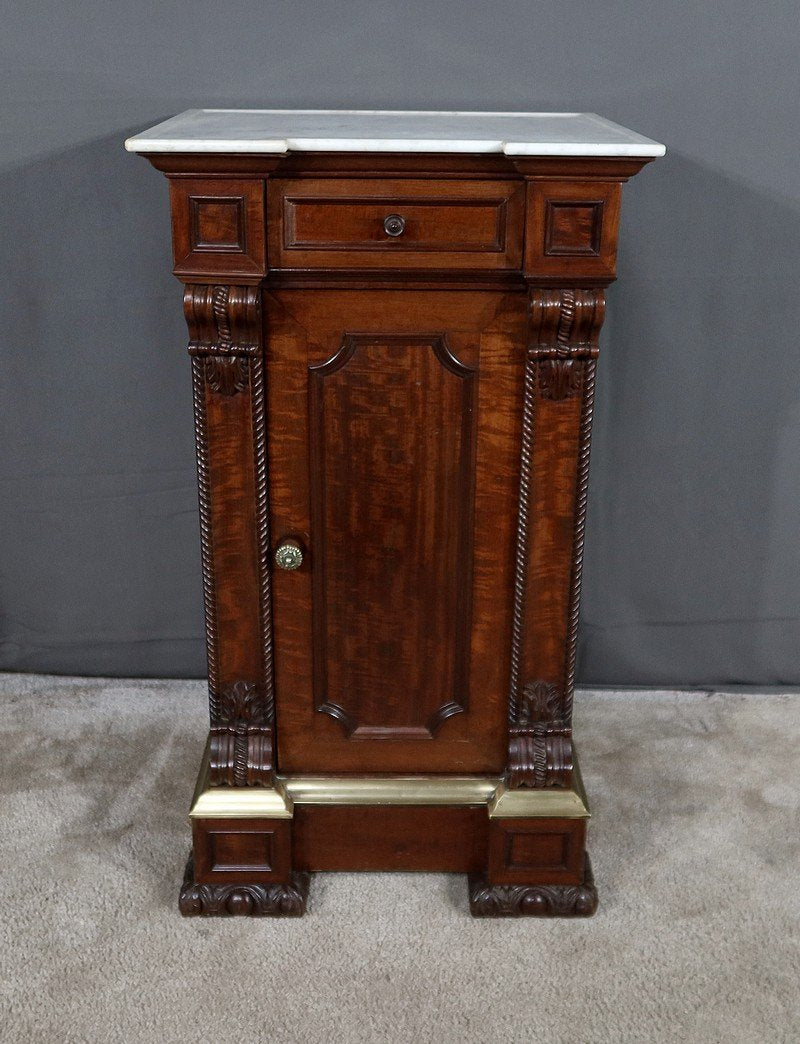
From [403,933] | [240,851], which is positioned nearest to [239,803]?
[240,851]

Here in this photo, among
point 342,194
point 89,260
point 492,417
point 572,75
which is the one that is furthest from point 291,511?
point 572,75

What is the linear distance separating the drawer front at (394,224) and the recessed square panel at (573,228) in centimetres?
4

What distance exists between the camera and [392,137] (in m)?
1.47

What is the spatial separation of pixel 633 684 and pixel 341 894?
91 cm

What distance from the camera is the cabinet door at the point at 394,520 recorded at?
160 cm

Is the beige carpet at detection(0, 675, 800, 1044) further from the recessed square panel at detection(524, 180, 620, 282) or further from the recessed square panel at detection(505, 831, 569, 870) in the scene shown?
the recessed square panel at detection(524, 180, 620, 282)

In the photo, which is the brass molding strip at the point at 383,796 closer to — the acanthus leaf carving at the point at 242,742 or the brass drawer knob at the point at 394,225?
the acanthus leaf carving at the point at 242,742

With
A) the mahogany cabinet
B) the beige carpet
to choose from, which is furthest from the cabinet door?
the beige carpet

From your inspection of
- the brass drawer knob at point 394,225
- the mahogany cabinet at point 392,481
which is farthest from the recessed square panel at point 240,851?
the brass drawer knob at point 394,225

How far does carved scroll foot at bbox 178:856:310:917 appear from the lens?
1813 millimetres

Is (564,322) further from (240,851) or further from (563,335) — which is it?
(240,851)

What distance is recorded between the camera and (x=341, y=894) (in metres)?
1.85

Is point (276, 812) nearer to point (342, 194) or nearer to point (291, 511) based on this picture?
point (291, 511)

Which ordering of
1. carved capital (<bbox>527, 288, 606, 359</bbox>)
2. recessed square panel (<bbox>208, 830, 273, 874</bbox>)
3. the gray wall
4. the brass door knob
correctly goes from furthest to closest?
the gray wall, recessed square panel (<bbox>208, 830, 273, 874</bbox>), the brass door knob, carved capital (<bbox>527, 288, 606, 359</bbox>)
